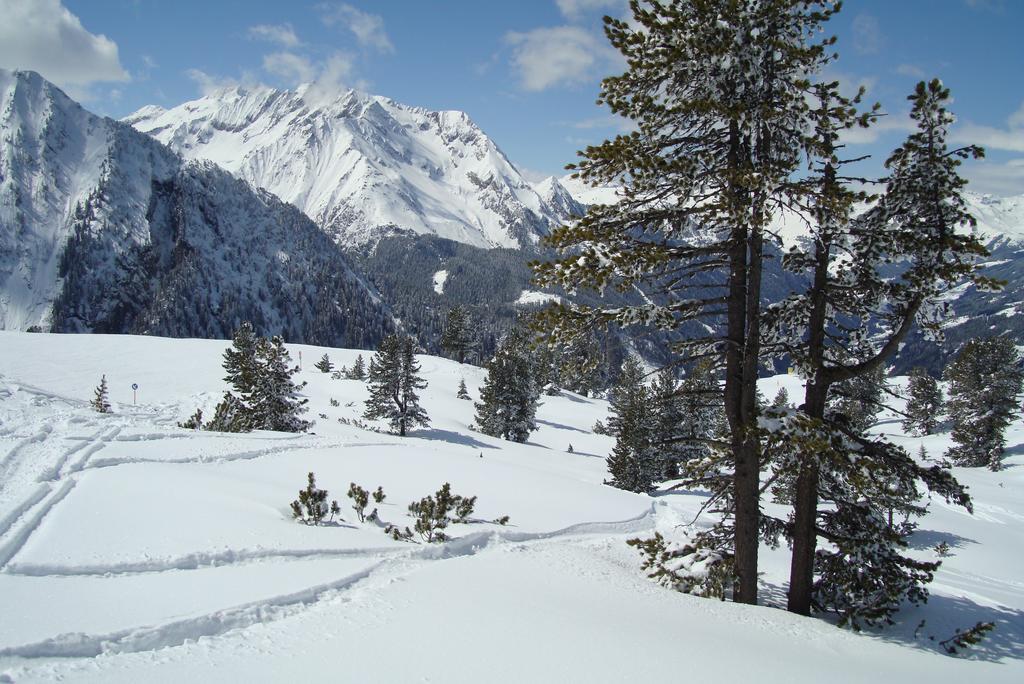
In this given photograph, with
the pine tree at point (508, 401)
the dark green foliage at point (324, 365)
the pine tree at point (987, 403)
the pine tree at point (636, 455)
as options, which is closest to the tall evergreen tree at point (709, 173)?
the pine tree at point (636, 455)

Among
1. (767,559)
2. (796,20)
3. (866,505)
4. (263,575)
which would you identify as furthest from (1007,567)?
(263,575)

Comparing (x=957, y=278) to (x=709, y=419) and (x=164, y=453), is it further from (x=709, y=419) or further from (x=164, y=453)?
(x=709, y=419)

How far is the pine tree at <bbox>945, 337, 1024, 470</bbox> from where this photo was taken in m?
40.9

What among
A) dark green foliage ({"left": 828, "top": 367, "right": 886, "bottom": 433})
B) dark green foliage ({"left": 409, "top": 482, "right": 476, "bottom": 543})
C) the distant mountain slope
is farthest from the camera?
the distant mountain slope

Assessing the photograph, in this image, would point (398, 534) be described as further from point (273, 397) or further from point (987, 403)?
point (987, 403)

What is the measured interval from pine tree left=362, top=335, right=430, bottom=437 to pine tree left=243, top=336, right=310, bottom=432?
8.58 m

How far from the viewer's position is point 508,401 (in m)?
44.2

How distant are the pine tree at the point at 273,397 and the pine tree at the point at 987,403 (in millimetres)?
46441

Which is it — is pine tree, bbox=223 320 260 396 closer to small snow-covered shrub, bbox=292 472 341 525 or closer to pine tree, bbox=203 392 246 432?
pine tree, bbox=203 392 246 432

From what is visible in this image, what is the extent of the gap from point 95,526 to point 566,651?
8027 millimetres

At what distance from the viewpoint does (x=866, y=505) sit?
365 inches

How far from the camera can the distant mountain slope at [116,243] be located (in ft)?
525

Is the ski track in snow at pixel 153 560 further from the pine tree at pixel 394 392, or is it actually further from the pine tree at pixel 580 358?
the pine tree at pixel 394 392

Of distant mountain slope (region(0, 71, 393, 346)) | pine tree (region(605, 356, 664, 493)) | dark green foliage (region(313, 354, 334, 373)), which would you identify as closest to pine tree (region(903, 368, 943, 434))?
pine tree (region(605, 356, 664, 493))
